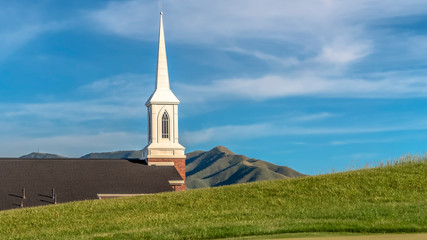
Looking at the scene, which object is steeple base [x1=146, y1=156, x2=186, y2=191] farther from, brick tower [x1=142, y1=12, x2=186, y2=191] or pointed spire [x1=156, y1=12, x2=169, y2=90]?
pointed spire [x1=156, y1=12, x2=169, y2=90]

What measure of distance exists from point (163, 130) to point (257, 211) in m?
28.6

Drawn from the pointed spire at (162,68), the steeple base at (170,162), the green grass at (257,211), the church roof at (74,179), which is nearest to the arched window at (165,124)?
the steeple base at (170,162)

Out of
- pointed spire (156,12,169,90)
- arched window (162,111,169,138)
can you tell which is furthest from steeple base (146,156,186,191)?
pointed spire (156,12,169,90)

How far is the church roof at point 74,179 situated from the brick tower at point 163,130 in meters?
1.61

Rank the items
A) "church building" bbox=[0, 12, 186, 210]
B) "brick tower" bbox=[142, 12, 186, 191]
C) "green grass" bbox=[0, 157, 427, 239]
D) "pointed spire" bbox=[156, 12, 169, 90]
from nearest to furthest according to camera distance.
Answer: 1. "green grass" bbox=[0, 157, 427, 239]
2. "church building" bbox=[0, 12, 186, 210]
3. "brick tower" bbox=[142, 12, 186, 191]
4. "pointed spire" bbox=[156, 12, 169, 90]

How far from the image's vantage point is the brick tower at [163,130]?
51.8 m

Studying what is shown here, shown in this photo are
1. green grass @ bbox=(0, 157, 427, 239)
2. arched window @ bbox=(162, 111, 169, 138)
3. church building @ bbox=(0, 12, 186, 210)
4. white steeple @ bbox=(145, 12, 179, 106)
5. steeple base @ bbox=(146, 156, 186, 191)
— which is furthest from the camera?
white steeple @ bbox=(145, 12, 179, 106)

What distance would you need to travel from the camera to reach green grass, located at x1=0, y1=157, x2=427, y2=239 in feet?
64.7

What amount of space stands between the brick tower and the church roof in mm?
1608

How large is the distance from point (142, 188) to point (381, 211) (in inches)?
1036

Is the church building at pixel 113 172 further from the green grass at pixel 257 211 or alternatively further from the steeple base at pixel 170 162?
the green grass at pixel 257 211

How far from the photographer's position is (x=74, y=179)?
4606cm

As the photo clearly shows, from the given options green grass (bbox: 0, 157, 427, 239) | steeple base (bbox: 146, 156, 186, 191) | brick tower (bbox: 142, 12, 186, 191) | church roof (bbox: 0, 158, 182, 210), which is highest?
brick tower (bbox: 142, 12, 186, 191)

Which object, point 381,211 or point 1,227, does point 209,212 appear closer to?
point 381,211
